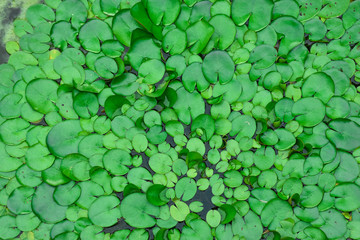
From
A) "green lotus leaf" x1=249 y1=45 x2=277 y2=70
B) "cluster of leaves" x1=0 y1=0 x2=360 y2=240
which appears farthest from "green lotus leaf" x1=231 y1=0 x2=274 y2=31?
"green lotus leaf" x1=249 y1=45 x2=277 y2=70

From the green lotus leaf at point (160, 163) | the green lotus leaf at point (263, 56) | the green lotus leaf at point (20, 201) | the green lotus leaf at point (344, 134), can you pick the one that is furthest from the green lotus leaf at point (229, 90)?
the green lotus leaf at point (20, 201)

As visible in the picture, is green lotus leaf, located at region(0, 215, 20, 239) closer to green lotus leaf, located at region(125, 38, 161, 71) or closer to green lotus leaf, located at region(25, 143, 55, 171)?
green lotus leaf, located at region(25, 143, 55, 171)

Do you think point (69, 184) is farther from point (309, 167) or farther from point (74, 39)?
point (309, 167)

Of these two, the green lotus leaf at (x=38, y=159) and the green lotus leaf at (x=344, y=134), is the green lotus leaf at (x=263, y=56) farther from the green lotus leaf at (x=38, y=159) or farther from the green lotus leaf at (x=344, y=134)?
the green lotus leaf at (x=38, y=159)

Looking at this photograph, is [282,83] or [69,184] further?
[282,83]

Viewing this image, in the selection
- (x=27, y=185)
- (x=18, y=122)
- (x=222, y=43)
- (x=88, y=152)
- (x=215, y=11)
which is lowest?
(x=27, y=185)

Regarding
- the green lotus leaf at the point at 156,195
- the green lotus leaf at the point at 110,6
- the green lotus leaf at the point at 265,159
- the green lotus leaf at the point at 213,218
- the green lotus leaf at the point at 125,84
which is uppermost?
the green lotus leaf at the point at 110,6

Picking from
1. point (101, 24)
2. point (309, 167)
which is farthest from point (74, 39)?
point (309, 167)

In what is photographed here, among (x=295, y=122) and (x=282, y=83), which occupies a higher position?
(x=282, y=83)
